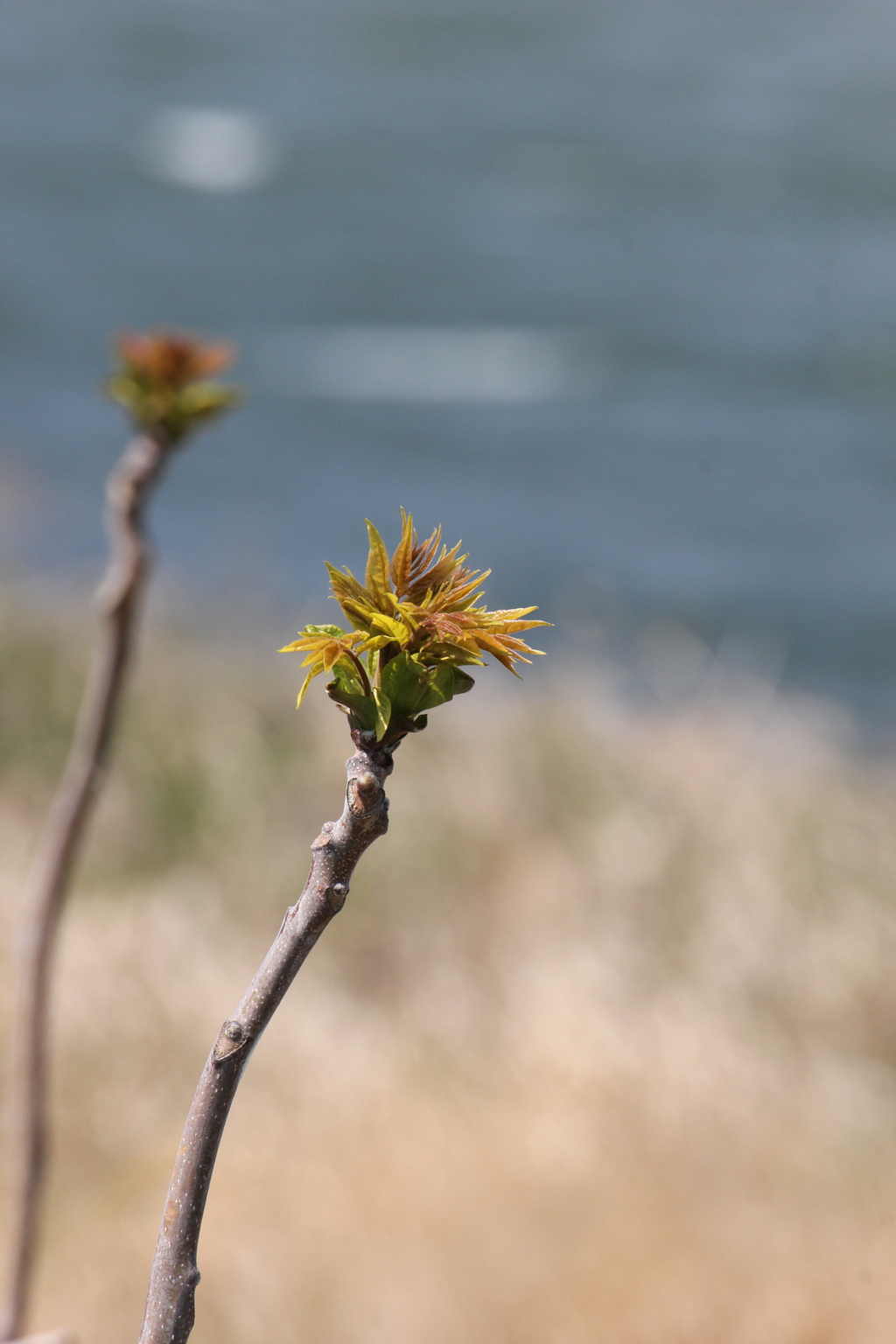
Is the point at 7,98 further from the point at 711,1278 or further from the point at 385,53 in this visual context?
the point at 711,1278

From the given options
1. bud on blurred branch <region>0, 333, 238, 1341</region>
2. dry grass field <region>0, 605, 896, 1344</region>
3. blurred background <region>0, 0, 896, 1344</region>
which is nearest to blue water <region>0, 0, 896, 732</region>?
blurred background <region>0, 0, 896, 1344</region>

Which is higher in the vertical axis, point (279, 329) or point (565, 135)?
point (565, 135)

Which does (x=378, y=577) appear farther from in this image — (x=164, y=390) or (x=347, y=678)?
(x=164, y=390)

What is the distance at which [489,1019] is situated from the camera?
130 inches

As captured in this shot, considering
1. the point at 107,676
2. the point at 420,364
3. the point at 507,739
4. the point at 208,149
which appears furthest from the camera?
the point at 208,149

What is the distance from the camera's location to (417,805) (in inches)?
164

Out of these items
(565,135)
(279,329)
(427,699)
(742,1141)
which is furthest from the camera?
(565,135)

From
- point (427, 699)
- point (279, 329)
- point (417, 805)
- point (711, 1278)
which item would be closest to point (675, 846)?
point (417, 805)

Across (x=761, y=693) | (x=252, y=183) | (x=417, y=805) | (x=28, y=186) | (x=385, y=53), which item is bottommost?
(x=417, y=805)

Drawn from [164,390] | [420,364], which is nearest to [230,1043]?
[164,390]

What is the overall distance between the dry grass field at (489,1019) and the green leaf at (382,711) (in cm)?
188

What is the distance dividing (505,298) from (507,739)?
8.15 meters

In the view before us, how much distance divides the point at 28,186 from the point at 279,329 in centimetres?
435

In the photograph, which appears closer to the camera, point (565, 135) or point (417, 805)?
point (417, 805)
